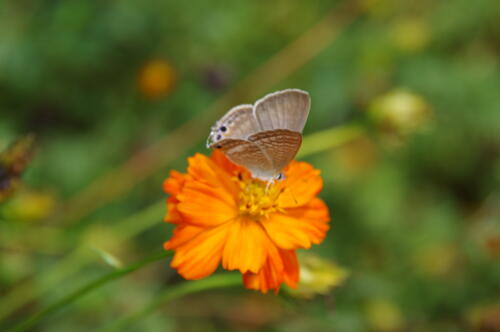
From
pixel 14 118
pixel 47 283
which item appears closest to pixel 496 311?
pixel 47 283

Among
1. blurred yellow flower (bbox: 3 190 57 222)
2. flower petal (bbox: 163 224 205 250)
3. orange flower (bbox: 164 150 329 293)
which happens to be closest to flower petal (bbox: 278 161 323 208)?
orange flower (bbox: 164 150 329 293)

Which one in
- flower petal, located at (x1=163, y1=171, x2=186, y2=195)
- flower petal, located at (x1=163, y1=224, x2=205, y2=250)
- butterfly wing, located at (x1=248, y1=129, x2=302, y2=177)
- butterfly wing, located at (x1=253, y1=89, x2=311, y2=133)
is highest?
butterfly wing, located at (x1=253, y1=89, x2=311, y2=133)

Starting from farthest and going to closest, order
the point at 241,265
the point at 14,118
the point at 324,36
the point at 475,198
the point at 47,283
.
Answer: the point at 475,198 → the point at 324,36 → the point at 14,118 → the point at 47,283 → the point at 241,265

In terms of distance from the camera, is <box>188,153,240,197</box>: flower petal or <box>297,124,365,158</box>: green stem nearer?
<box>188,153,240,197</box>: flower petal

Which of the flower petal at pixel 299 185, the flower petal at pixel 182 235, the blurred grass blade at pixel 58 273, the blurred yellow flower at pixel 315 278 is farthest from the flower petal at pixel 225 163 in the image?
the blurred grass blade at pixel 58 273

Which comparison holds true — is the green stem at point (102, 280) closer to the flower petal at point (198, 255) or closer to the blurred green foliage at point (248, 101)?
the flower petal at point (198, 255)

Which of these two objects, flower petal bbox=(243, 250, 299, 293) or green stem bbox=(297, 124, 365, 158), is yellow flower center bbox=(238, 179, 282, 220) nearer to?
flower petal bbox=(243, 250, 299, 293)

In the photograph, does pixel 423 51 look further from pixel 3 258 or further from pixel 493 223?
pixel 3 258

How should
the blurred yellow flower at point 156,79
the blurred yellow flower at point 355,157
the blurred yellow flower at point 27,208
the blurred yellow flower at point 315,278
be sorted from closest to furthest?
the blurred yellow flower at point 315,278
the blurred yellow flower at point 27,208
the blurred yellow flower at point 156,79
the blurred yellow flower at point 355,157
